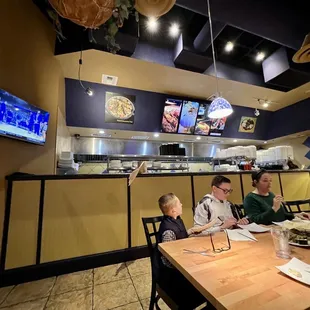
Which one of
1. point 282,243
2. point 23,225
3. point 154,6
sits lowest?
point 23,225

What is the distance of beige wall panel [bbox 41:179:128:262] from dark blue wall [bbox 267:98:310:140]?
18.9 feet

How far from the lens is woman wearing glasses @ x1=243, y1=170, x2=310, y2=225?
185 cm

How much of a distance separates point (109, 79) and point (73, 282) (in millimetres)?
3765

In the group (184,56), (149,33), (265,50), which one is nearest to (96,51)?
(149,33)

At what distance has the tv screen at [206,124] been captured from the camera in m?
5.14

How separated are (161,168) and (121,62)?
310 cm

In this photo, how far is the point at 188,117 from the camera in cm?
507

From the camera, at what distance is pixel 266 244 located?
125 cm

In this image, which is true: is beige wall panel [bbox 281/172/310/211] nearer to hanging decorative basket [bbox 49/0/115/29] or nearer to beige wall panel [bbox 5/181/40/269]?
hanging decorative basket [bbox 49/0/115/29]

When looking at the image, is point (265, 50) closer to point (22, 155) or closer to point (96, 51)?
point (96, 51)

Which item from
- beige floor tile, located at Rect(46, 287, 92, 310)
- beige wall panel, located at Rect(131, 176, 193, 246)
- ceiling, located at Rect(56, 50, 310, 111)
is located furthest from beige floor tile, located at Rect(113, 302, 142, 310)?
ceiling, located at Rect(56, 50, 310, 111)

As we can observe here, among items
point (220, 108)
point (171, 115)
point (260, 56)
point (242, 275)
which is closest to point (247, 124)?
point (260, 56)

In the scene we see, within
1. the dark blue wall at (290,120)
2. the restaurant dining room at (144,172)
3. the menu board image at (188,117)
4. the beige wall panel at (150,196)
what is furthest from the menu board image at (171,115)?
the dark blue wall at (290,120)

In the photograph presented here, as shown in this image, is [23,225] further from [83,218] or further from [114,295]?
[114,295]
